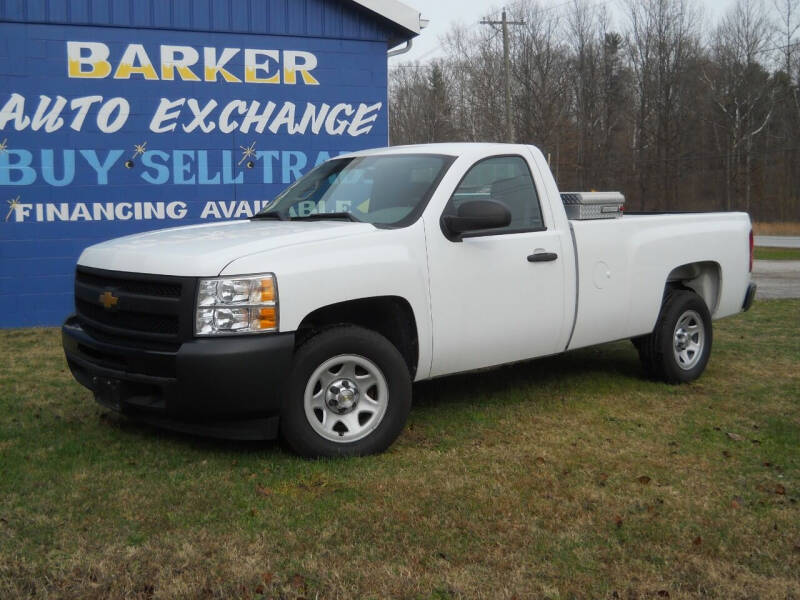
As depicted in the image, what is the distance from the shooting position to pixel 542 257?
6152mm

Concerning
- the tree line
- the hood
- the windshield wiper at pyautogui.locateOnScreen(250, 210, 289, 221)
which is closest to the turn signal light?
the hood

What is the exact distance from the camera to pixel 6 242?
1074 centimetres

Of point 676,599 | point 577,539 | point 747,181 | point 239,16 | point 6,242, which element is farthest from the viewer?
point 747,181

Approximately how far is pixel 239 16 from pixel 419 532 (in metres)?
8.88

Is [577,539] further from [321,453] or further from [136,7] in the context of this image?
[136,7]

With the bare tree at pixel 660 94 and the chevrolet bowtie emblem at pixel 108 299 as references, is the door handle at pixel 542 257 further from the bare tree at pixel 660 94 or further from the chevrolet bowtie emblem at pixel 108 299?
the bare tree at pixel 660 94

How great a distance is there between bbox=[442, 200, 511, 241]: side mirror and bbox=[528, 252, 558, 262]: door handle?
20.7 inches

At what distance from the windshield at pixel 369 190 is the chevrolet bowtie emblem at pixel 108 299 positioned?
56.2 inches

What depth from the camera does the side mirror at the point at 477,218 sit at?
18.2 feet

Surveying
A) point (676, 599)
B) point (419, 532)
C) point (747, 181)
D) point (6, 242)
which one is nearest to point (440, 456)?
point (419, 532)

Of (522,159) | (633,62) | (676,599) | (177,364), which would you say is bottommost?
(676,599)

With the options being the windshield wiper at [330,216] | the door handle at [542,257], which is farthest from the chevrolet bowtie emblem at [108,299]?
the door handle at [542,257]

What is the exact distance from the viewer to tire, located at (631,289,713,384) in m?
7.27

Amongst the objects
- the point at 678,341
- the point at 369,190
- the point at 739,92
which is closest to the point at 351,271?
the point at 369,190
